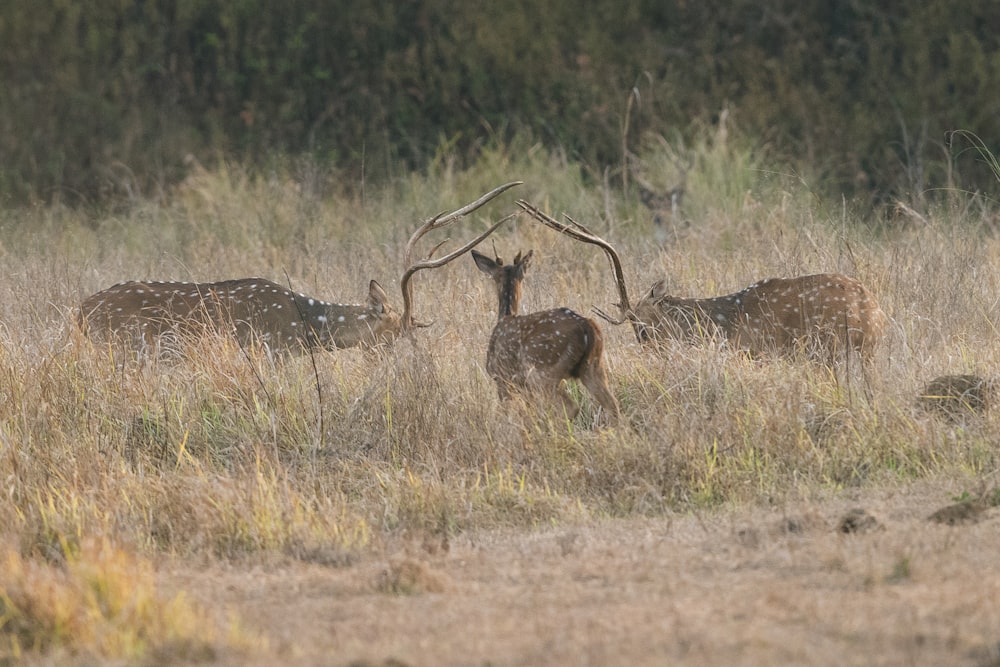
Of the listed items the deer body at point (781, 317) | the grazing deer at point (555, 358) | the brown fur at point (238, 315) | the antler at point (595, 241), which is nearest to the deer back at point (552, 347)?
the grazing deer at point (555, 358)

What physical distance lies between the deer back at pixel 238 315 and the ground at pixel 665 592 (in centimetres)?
326

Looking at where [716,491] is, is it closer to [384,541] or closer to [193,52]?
[384,541]

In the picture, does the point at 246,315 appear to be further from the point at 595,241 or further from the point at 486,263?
the point at 595,241

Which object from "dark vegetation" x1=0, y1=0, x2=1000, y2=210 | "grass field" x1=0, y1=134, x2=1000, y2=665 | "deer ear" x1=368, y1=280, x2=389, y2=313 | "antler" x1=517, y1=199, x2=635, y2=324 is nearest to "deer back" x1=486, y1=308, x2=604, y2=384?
"grass field" x1=0, y1=134, x2=1000, y2=665

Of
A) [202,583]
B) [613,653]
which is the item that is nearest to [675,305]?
[202,583]

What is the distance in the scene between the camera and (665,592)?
507cm

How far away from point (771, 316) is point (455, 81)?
37.6 ft

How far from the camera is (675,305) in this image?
29.2 ft

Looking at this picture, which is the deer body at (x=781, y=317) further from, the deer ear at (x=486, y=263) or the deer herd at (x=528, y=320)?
the deer ear at (x=486, y=263)

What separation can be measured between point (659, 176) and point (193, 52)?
25.7ft

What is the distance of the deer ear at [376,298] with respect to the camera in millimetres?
9156

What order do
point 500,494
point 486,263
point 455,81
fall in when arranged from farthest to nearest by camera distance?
point 455,81 < point 486,263 < point 500,494

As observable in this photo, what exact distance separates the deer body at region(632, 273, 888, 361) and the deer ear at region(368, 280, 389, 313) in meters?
1.59

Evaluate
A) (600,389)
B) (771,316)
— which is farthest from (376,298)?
(771,316)
